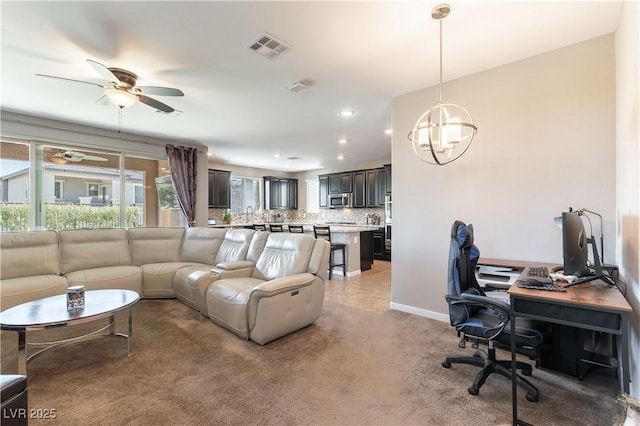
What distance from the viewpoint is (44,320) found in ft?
6.81

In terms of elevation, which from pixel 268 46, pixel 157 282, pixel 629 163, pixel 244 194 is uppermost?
pixel 268 46

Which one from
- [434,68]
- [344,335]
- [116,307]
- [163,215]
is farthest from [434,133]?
[163,215]

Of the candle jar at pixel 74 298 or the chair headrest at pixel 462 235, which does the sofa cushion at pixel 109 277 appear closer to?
the candle jar at pixel 74 298

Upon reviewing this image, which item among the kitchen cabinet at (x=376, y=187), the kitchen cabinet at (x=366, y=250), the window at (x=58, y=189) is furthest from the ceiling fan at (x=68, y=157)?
the kitchen cabinet at (x=376, y=187)

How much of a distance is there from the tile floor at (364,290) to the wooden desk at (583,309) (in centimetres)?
208

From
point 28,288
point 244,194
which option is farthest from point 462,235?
point 244,194

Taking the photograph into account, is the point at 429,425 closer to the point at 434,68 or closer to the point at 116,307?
the point at 116,307

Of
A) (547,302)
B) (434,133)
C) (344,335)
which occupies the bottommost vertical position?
(344,335)

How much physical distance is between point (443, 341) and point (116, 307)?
2.94 m

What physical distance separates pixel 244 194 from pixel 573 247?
8.15 metres

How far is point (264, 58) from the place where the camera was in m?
2.59

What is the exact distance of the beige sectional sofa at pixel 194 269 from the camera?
2.72 meters

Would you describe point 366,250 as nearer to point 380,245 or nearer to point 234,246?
point 380,245

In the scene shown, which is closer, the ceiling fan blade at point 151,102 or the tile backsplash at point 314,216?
the ceiling fan blade at point 151,102
